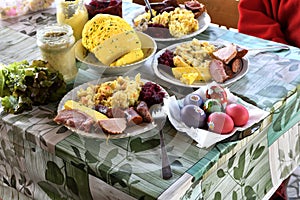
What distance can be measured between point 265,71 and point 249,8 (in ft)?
1.89

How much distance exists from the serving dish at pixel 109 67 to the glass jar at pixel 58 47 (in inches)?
2.0

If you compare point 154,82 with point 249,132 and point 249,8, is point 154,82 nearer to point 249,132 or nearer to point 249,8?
point 249,132

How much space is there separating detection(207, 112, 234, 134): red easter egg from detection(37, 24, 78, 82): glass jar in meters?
0.40

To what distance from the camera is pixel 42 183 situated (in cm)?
106

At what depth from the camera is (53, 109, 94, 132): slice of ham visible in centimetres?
100

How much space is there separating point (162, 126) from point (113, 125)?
0.10 meters

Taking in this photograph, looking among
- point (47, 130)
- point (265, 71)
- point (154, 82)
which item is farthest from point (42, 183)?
point (265, 71)

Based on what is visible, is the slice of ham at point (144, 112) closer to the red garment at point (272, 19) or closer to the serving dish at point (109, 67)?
the serving dish at point (109, 67)

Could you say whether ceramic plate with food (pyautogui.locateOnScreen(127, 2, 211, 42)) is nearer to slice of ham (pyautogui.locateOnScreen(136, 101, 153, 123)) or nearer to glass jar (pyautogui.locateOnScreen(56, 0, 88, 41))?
glass jar (pyautogui.locateOnScreen(56, 0, 88, 41))

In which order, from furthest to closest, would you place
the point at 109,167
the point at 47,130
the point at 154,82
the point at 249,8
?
the point at 249,8, the point at 154,82, the point at 47,130, the point at 109,167

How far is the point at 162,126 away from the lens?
3.36ft

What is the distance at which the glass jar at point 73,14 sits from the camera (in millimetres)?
1346

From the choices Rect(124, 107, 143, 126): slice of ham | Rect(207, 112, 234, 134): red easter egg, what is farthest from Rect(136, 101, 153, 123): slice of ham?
Rect(207, 112, 234, 134): red easter egg

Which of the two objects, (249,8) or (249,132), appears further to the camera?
(249,8)
